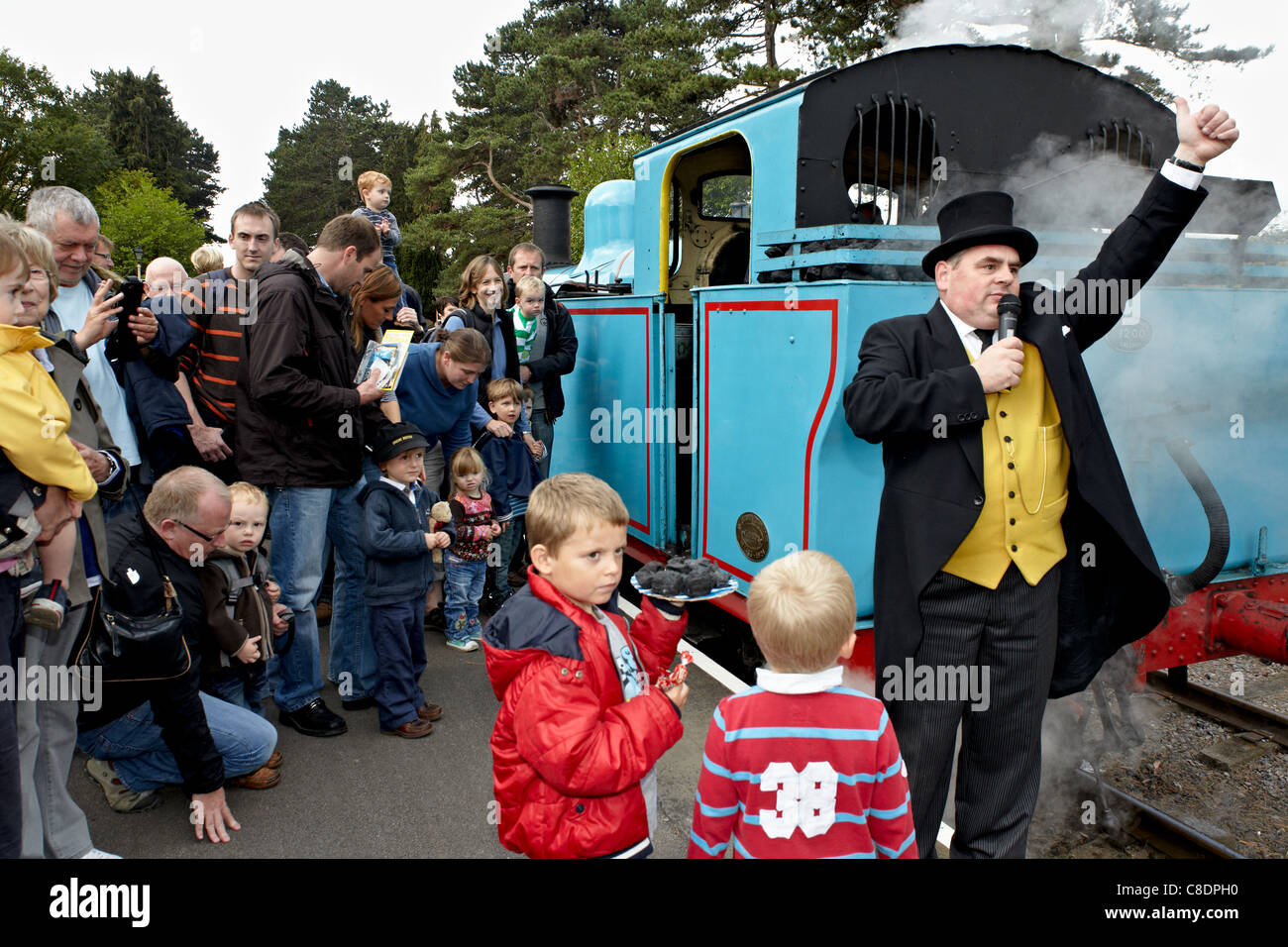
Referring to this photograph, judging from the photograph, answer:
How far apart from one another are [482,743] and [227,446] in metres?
1.64

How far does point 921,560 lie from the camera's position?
2225 mm

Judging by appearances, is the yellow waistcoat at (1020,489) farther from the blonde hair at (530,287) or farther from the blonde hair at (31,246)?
the blonde hair at (530,287)

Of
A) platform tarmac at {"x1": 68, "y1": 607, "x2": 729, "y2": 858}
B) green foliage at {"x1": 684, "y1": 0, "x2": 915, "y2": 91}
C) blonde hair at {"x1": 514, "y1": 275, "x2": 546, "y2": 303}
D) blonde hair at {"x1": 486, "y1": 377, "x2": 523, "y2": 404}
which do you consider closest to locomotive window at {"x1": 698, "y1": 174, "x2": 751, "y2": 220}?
blonde hair at {"x1": 514, "y1": 275, "x2": 546, "y2": 303}

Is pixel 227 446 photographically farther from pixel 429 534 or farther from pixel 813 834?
pixel 813 834

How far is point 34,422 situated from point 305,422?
138 cm

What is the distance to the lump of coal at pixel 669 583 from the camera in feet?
6.12

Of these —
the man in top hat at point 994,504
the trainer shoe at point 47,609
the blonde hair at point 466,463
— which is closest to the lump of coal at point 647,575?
the man in top hat at point 994,504

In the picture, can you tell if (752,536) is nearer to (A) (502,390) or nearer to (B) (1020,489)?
(B) (1020,489)

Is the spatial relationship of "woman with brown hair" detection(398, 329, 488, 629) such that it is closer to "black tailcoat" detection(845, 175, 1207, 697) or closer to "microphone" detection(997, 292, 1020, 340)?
"black tailcoat" detection(845, 175, 1207, 697)

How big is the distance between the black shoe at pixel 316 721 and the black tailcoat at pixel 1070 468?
2211 mm

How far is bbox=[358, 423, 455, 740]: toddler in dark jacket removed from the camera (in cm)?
352

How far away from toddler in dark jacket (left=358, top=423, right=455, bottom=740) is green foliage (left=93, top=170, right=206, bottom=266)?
3968 cm

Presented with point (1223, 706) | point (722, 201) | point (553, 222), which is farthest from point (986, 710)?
point (553, 222)

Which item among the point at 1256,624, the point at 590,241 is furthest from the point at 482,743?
the point at 590,241
